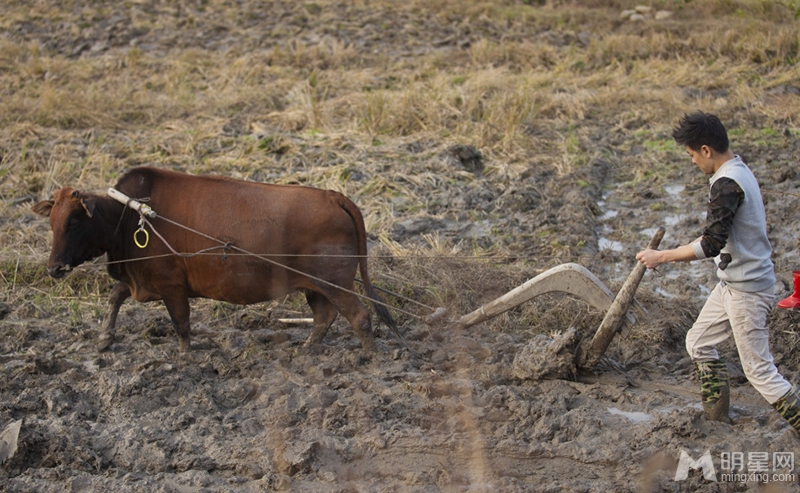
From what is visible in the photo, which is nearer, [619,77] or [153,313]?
[153,313]

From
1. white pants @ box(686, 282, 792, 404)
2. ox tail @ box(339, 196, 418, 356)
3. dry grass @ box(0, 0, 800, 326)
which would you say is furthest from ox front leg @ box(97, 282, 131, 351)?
white pants @ box(686, 282, 792, 404)

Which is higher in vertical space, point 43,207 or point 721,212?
point 721,212

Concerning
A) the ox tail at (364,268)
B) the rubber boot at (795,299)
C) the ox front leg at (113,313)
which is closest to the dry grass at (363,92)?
the ox tail at (364,268)

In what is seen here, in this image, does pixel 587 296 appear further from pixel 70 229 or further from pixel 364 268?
pixel 70 229

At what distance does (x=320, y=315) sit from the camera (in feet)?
20.0

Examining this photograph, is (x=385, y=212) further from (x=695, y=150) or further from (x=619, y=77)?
(x=619, y=77)

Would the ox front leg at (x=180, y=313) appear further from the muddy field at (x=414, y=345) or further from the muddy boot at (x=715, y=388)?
the muddy boot at (x=715, y=388)

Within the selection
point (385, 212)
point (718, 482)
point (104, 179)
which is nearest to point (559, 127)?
point (385, 212)

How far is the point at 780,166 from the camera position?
9203mm

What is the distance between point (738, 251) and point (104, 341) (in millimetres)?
4326

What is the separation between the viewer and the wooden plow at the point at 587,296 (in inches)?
201

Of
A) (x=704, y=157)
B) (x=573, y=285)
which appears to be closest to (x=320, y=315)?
(x=573, y=285)

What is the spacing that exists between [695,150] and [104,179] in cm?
671

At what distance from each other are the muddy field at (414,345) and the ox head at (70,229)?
2.23 ft
